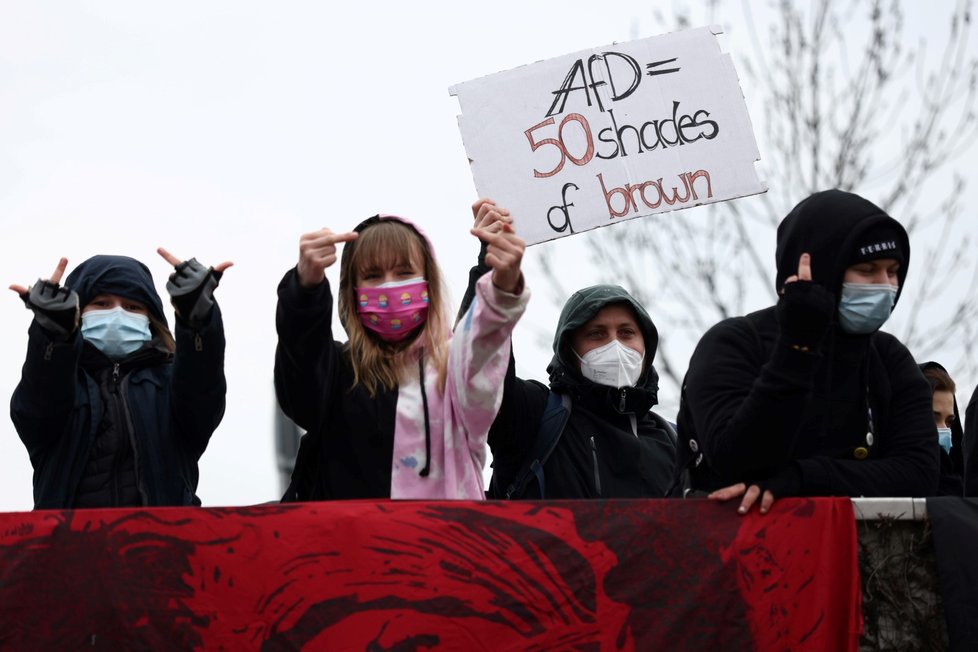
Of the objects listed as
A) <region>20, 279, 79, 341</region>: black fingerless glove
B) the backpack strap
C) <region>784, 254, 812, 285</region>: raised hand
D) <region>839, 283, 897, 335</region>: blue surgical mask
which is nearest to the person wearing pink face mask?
the backpack strap

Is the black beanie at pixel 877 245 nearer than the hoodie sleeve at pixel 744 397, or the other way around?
the hoodie sleeve at pixel 744 397

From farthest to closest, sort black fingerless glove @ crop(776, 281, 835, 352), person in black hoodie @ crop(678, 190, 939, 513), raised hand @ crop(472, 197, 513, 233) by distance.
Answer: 1. raised hand @ crop(472, 197, 513, 233)
2. person in black hoodie @ crop(678, 190, 939, 513)
3. black fingerless glove @ crop(776, 281, 835, 352)

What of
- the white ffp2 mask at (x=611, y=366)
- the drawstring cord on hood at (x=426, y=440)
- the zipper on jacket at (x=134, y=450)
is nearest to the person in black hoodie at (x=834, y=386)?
the drawstring cord on hood at (x=426, y=440)

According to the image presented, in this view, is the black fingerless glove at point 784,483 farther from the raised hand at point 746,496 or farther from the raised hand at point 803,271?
the raised hand at point 803,271

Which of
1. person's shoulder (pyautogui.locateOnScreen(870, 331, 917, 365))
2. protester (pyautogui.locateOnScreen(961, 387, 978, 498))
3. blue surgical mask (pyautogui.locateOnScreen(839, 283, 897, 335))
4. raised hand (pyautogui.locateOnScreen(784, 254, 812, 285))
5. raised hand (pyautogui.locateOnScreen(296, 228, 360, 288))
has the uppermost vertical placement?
raised hand (pyautogui.locateOnScreen(296, 228, 360, 288))

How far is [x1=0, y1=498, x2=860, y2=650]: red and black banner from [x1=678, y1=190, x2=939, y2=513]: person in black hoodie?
0.13 m

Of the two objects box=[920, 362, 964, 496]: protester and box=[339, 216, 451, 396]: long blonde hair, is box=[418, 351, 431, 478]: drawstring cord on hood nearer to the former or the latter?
box=[339, 216, 451, 396]: long blonde hair

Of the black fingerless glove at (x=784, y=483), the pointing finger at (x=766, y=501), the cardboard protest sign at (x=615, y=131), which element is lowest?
the pointing finger at (x=766, y=501)

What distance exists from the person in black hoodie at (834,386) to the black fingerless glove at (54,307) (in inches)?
74.0

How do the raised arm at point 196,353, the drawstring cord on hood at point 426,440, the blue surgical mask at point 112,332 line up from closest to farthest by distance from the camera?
the drawstring cord on hood at point 426,440
the raised arm at point 196,353
the blue surgical mask at point 112,332

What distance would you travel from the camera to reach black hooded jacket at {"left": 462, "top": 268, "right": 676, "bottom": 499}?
5340mm

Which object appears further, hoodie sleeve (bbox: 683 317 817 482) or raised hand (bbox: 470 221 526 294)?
raised hand (bbox: 470 221 526 294)

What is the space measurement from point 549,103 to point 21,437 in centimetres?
219

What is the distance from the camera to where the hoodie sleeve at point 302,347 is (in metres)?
4.57
